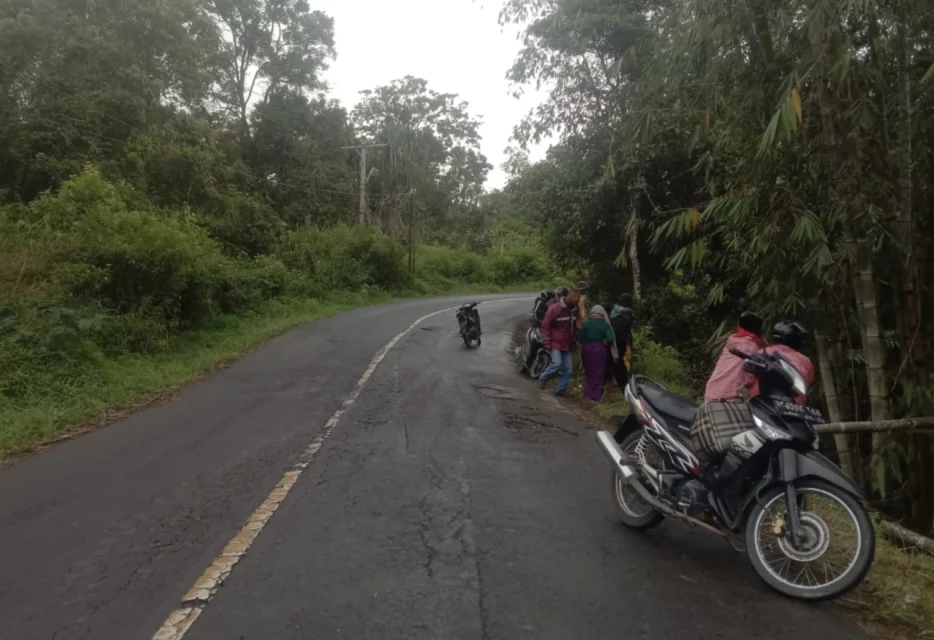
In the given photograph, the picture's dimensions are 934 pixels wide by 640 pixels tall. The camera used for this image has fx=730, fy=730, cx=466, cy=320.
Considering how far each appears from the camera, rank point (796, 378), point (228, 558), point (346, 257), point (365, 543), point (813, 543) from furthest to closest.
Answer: point (346, 257), point (365, 543), point (228, 558), point (796, 378), point (813, 543)

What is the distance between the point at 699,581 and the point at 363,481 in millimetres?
2976

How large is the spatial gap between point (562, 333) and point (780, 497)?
23.3 feet

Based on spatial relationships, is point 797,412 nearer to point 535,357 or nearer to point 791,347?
point 791,347

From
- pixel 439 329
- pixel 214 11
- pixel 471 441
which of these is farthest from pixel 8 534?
pixel 214 11

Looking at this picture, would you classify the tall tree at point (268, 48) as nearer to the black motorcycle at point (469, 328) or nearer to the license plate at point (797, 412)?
the black motorcycle at point (469, 328)

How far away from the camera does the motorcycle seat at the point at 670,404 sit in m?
4.93

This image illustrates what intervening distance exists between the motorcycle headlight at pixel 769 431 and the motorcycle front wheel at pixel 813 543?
27 cm

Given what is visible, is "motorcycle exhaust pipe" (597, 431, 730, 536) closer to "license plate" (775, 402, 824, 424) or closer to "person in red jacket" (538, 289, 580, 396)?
"license plate" (775, 402, 824, 424)

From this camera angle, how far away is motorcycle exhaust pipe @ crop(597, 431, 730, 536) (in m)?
4.62

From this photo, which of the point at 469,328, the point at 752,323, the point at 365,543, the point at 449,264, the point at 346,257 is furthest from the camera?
the point at 449,264

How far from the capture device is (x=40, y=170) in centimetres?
2014

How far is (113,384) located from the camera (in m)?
10.8

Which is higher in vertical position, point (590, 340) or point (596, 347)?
point (590, 340)

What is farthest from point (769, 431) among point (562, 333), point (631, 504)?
point (562, 333)
